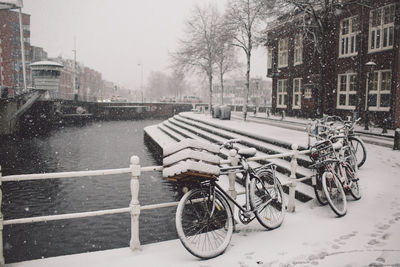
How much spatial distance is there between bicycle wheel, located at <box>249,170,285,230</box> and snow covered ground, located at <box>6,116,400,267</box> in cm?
16

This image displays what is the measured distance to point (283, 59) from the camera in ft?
99.3

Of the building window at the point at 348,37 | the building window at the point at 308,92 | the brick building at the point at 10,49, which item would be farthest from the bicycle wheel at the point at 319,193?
the brick building at the point at 10,49

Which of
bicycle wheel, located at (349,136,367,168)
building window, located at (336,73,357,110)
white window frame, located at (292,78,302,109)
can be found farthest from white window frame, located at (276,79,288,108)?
bicycle wheel, located at (349,136,367,168)

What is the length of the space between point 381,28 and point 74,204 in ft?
61.9

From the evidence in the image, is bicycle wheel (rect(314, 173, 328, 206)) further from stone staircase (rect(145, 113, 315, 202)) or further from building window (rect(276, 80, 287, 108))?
building window (rect(276, 80, 287, 108))

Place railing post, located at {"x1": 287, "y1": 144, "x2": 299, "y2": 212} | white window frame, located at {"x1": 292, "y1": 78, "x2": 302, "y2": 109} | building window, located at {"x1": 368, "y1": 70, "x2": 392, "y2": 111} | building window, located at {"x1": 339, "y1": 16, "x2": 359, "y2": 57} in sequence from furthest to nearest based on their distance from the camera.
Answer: white window frame, located at {"x1": 292, "y1": 78, "x2": 302, "y2": 109} < building window, located at {"x1": 339, "y1": 16, "x2": 359, "y2": 57} < building window, located at {"x1": 368, "y1": 70, "x2": 392, "y2": 111} < railing post, located at {"x1": 287, "y1": 144, "x2": 299, "y2": 212}

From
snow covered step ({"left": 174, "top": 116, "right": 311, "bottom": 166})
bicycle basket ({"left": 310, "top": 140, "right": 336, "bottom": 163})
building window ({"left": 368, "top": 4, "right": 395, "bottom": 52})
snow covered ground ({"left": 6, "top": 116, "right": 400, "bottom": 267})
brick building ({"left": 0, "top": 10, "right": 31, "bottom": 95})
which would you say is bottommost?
snow covered ground ({"left": 6, "top": 116, "right": 400, "bottom": 267})

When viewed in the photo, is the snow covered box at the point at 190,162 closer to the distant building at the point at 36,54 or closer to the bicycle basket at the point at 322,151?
the bicycle basket at the point at 322,151

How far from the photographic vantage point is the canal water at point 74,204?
7.30 m

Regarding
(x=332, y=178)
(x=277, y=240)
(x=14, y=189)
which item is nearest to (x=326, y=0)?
(x=332, y=178)

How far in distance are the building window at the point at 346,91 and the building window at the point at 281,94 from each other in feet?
26.0

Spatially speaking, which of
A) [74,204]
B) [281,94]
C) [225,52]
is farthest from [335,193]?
[225,52]

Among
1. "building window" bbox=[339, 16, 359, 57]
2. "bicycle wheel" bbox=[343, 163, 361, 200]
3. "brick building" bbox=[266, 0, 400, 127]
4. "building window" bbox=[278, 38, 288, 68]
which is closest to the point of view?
"bicycle wheel" bbox=[343, 163, 361, 200]

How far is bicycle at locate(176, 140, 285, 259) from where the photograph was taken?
3975mm
